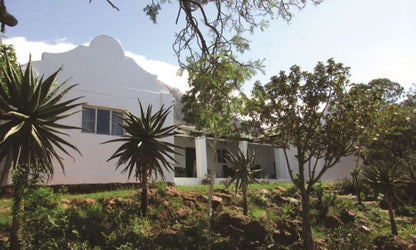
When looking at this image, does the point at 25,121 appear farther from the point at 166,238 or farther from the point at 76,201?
the point at 166,238

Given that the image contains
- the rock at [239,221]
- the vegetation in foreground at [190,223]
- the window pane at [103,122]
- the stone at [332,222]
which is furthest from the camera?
the window pane at [103,122]

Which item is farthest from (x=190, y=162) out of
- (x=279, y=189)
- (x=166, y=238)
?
(x=166, y=238)

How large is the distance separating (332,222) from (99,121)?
996 centimetres

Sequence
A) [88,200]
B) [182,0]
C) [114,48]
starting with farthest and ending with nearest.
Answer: [114,48]
[88,200]
[182,0]

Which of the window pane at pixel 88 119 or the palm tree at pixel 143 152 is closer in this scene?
the palm tree at pixel 143 152

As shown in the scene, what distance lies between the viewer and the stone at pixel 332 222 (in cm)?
1225

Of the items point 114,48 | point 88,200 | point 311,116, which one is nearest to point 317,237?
point 311,116

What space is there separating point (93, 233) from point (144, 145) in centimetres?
280

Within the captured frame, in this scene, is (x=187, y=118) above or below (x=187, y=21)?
below

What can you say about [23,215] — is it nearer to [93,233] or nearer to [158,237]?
[93,233]

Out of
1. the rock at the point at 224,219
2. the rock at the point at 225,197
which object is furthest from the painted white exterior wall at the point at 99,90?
the rock at the point at 224,219

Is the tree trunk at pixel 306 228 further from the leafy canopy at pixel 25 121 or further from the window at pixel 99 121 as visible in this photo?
the window at pixel 99 121

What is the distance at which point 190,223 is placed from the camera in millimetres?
10398

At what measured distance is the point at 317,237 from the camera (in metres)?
11.2
